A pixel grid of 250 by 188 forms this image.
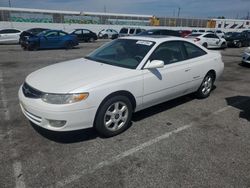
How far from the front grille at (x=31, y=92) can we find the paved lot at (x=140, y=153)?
2.32 ft

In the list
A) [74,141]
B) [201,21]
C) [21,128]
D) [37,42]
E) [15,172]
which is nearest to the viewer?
[15,172]

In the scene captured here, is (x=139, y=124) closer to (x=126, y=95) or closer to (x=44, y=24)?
(x=126, y=95)

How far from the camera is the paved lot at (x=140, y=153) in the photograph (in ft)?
8.89

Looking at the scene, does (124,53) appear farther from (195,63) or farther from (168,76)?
(195,63)

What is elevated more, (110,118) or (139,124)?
(110,118)

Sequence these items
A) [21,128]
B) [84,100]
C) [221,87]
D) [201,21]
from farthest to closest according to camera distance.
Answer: [201,21]
[221,87]
[21,128]
[84,100]

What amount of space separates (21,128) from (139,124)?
2.09 m

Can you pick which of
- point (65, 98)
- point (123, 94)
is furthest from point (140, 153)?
point (65, 98)

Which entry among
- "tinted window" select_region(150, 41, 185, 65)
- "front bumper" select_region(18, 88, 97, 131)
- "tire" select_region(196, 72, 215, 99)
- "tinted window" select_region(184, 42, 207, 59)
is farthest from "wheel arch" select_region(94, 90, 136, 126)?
"tire" select_region(196, 72, 215, 99)

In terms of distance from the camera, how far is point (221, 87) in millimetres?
6828

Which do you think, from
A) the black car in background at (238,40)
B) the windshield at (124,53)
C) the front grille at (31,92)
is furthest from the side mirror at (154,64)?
the black car in background at (238,40)

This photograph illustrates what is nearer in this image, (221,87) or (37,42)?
(221,87)

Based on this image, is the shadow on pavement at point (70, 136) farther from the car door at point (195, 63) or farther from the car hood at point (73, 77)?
the car door at point (195, 63)

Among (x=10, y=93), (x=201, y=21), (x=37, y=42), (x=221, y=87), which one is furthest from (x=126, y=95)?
(x=201, y=21)
